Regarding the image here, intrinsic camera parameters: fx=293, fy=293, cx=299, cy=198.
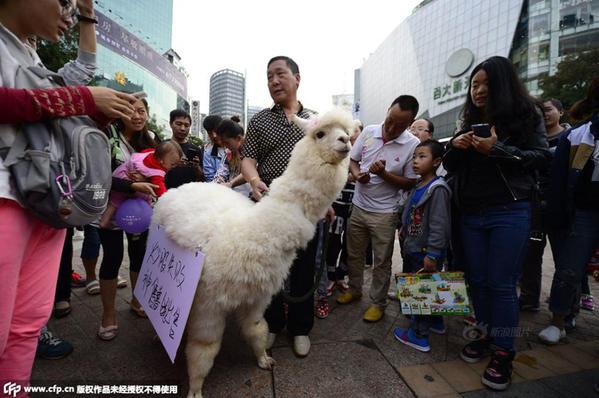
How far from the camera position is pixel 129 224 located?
2.17 m

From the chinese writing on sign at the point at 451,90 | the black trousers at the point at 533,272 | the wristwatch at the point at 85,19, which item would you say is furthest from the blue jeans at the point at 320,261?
the chinese writing on sign at the point at 451,90

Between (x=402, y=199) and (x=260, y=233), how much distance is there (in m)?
1.79

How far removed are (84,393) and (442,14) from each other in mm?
48626

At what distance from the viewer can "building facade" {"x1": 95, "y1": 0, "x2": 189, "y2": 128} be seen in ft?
112

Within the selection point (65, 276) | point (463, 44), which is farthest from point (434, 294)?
point (463, 44)

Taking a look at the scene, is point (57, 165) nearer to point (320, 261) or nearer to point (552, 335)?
point (320, 261)

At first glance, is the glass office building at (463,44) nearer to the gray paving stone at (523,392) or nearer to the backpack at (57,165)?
the gray paving stone at (523,392)

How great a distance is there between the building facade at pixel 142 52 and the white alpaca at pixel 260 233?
29.5 metres

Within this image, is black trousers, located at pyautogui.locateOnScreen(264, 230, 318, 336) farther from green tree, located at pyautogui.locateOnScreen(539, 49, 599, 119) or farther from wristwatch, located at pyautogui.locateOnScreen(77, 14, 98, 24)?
green tree, located at pyautogui.locateOnScreen(539, 49, 599, 119)

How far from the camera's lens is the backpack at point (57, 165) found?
1.06m

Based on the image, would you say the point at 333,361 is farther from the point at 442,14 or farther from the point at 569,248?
the point at 442,14

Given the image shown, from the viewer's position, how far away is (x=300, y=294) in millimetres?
2336

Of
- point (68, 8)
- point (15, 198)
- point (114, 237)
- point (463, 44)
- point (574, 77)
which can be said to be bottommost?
point (114, 237)

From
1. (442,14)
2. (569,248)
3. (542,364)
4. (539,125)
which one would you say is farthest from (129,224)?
(442,14)
